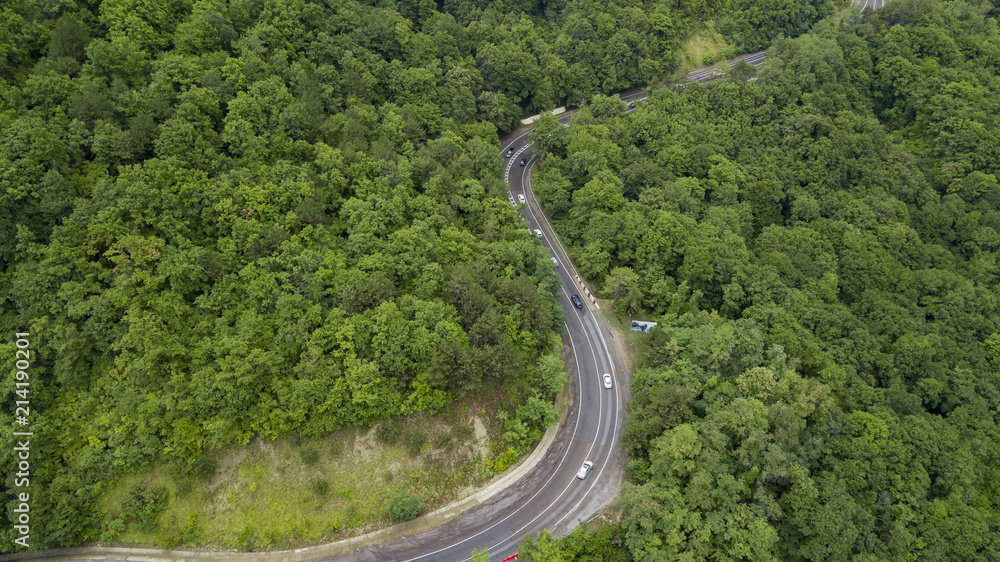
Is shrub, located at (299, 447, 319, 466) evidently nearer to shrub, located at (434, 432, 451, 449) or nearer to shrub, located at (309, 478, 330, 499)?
shrub, located at (309, 478, 330, 499)

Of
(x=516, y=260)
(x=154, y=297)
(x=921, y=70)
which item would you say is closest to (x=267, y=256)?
(x=154, y=297)

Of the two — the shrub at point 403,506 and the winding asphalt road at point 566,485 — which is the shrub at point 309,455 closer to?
the shrub at point 403,506

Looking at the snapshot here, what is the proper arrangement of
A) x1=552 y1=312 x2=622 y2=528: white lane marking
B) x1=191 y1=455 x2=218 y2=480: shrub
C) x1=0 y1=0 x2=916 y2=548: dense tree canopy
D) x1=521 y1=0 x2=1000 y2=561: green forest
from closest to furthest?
1. x1=191 y1=455 x2=218 y2=480: shrub
2. x1=521 y1=0 x2=1000 y2=561: green forest
3. x1=0 y1=0 x2=916 y2=548: dense tree canopy
4. x1=552 y1=312 x2=622 y2=528: white lane marking

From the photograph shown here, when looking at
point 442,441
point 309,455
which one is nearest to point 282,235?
point 309,455

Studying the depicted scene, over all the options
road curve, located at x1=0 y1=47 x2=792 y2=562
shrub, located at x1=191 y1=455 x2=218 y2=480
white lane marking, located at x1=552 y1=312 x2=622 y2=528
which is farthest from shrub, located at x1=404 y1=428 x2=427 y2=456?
shrub, located at x1=191 y1=455 x2=218 y2=480

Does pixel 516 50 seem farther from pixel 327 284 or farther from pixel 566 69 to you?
pixel 327 284

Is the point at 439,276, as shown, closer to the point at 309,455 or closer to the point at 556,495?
the point at 309,455

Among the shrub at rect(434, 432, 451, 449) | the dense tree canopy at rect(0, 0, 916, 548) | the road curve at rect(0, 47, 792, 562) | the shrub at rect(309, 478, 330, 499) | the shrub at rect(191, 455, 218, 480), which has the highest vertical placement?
the dense tree canopy at rect(0, 0, 916, 548)
